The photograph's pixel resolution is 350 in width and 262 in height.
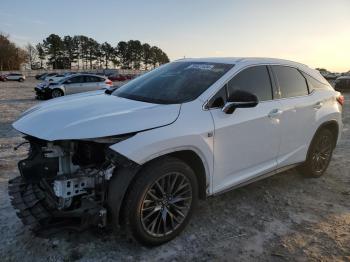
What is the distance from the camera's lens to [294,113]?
4984 mm

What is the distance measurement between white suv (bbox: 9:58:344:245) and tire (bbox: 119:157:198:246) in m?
0.01

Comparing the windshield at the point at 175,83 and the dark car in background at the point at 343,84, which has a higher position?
the windshield at the point at 175,83

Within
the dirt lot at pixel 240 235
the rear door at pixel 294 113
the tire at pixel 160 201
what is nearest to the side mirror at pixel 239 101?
the tire at pixel 160 201

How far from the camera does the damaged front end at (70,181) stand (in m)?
3.33

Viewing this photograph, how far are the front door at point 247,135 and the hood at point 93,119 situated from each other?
0.64 metres

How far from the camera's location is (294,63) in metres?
5.45

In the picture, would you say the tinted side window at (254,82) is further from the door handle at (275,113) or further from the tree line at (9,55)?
the tree line at (9,55)

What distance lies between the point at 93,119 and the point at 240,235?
78.0 inches

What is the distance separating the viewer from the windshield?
4082mm

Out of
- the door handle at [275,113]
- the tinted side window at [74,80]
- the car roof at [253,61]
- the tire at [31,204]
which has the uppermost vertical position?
the car roof at [253,61]

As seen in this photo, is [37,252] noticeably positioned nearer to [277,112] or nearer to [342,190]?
[277,112]

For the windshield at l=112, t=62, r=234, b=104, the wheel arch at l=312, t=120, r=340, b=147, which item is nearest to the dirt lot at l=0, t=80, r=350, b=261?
the wheel arch at l=312, t=120, r=340, b=147

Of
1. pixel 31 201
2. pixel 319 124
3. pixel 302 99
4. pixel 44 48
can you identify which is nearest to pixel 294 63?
pixel 302 99

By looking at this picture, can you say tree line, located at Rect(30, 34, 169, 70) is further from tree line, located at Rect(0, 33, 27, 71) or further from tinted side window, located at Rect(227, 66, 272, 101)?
tinted side window, located at Rect(227, 66, 272, 101)
